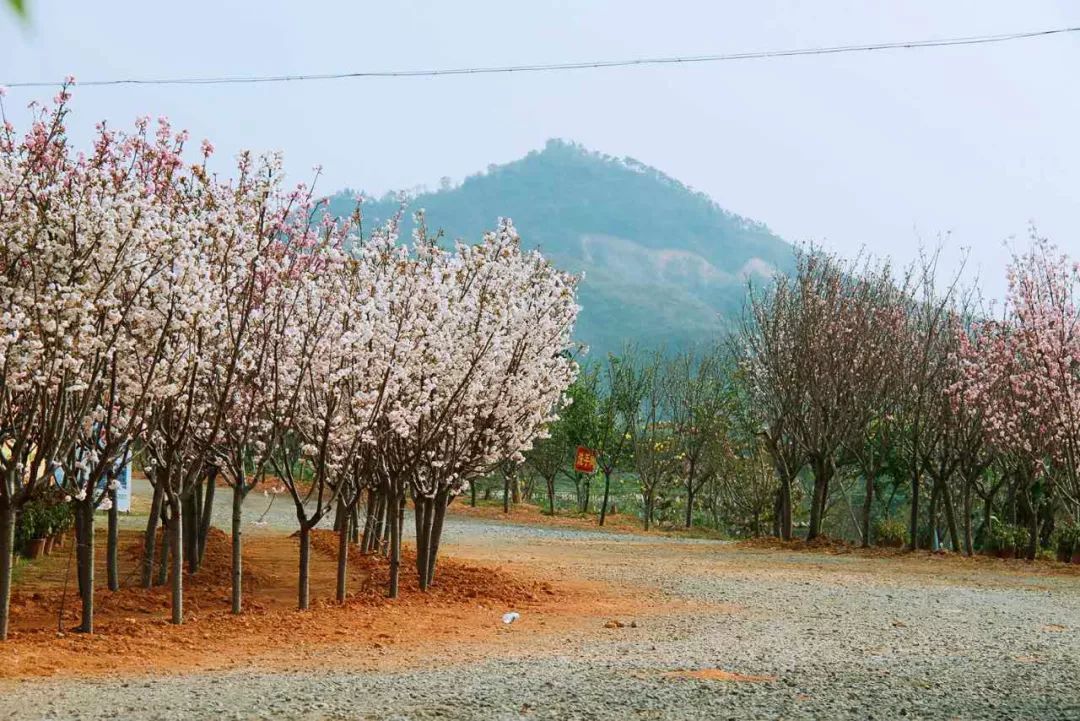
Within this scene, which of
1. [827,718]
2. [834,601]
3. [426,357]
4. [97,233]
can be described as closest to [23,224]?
[97,233]

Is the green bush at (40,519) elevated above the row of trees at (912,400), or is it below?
below

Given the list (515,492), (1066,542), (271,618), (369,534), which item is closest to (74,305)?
(271,618)

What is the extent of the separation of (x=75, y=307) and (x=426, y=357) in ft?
15.4

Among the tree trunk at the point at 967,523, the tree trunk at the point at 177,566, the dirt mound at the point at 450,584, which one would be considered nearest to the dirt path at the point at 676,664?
the dirt mound at the point at 450,584

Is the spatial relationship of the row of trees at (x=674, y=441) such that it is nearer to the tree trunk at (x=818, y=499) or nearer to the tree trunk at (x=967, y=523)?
the tree trunk at (x=818, y=499)

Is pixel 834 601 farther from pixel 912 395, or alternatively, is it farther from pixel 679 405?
pixel 679 405

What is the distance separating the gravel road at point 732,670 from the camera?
7137 millimetres

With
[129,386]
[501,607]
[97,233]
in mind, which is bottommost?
[501,607]

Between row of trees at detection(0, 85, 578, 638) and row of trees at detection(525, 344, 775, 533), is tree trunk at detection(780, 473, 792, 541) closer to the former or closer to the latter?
row of trees at detection(525, 344, 775, 533)

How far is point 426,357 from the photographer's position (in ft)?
41.6

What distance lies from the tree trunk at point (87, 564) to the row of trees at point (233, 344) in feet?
0.09

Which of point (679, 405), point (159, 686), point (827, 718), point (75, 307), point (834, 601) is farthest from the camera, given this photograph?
point (679, 405)

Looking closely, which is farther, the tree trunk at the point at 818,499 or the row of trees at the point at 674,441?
the row of trees at the point at 674,441

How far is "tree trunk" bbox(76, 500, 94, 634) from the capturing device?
387 inches
